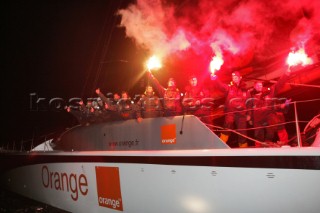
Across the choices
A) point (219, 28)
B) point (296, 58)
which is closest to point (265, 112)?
point (296, 58)

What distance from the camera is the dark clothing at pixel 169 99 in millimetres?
5109

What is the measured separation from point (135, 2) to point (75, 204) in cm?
Answer: 477

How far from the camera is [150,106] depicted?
5.43 metres

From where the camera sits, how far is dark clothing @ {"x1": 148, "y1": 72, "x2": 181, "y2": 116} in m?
5.11

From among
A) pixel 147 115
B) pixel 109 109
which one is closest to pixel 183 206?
pixel 147 115

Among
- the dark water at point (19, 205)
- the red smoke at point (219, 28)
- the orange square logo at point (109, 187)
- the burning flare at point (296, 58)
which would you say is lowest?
the dark water at point (19, 205)

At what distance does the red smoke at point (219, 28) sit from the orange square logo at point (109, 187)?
2680 millimetres

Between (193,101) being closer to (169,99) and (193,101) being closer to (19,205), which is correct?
(169,99)

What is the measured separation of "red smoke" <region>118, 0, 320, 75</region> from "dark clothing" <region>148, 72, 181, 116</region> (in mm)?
1075

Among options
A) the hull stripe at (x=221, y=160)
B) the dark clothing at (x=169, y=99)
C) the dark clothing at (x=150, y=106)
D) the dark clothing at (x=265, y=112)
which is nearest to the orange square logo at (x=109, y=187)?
the hull stripe at (x=221, y=160)

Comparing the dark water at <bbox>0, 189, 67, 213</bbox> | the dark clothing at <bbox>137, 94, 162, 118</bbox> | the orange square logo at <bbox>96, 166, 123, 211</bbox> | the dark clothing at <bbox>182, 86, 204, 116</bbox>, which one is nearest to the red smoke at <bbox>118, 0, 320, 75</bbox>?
the dark clothing at <bbox>182, 86, 204, 116</bbox>

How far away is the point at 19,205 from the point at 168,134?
617 cm

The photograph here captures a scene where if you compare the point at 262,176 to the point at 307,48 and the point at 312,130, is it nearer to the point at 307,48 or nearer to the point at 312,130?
the point at 312,130

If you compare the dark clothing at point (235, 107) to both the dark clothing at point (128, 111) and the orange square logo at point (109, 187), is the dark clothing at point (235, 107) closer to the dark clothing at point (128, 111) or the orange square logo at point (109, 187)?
the dark clothing at point (128, 111)
